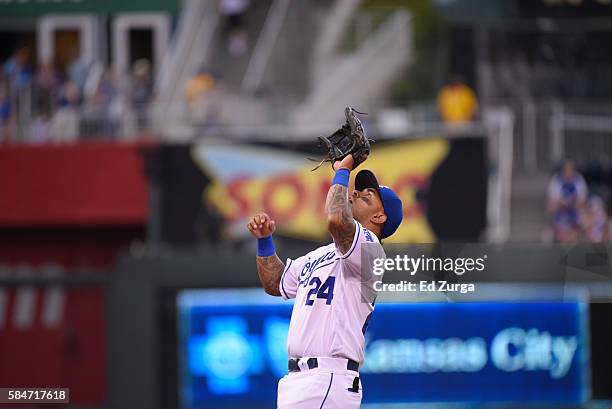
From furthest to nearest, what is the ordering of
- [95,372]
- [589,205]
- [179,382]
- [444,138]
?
Answer: [95,372]
[444,138]
[589,205]
[179,382]

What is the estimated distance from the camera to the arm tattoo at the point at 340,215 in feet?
23.1

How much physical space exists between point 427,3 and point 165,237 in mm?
7393

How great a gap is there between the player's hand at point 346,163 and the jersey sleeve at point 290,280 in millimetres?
767

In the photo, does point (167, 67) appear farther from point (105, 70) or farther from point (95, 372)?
point (95, 372)

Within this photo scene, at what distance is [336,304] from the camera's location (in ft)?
24.3

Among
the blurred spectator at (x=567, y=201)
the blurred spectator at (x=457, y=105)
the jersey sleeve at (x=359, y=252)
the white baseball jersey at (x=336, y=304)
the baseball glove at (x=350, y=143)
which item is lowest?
the white baseball jersey at (x=336, y=304)

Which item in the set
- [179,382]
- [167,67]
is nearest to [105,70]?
[167,67]

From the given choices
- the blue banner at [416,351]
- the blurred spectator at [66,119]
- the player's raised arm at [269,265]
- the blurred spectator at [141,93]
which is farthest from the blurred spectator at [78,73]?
the player's raised arm at [269,265]

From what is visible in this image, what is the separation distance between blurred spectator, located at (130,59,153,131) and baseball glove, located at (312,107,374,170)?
13.2 meters

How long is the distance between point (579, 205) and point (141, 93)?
7.09 meters

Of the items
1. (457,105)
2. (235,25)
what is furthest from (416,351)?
(235,25)

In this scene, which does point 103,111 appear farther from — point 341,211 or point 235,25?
point 341,211

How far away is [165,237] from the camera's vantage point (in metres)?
19.6

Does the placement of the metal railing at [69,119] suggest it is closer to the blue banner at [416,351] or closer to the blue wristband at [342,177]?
the blue banner at [416,351]
